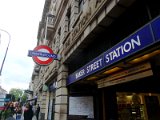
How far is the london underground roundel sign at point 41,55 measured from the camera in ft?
27.7

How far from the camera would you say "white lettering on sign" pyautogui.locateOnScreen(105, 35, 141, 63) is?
3578 millimetres

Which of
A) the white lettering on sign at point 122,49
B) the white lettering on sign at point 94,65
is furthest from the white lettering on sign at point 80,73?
the white lettering on sign at point 122,49

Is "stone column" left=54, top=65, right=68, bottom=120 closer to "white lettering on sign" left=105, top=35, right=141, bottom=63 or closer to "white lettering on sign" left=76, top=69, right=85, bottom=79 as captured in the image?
"white lettering on sign" left=76, top=69, right=85, bottom=79

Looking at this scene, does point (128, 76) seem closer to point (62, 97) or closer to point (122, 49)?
point (122, 49)

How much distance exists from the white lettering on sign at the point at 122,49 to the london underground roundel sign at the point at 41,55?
478 centimetres

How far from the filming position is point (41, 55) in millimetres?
8602

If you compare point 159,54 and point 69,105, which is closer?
point 159,54

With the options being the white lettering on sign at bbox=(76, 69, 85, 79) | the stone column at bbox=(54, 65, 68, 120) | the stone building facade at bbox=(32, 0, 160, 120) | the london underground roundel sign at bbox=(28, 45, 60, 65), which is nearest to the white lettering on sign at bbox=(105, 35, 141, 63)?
the stone building facade at bbox=(32, 0, 160, 120)

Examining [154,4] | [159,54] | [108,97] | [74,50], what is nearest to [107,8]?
[154,4]

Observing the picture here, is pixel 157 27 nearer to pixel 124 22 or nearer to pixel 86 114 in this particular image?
pixel 124 22

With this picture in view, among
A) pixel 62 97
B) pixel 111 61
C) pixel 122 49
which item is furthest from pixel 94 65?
pixel 62 97

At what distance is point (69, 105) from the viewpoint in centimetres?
801

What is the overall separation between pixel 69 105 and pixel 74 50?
104 inches

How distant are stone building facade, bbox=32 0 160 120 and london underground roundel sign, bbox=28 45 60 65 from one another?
2.34 feet
